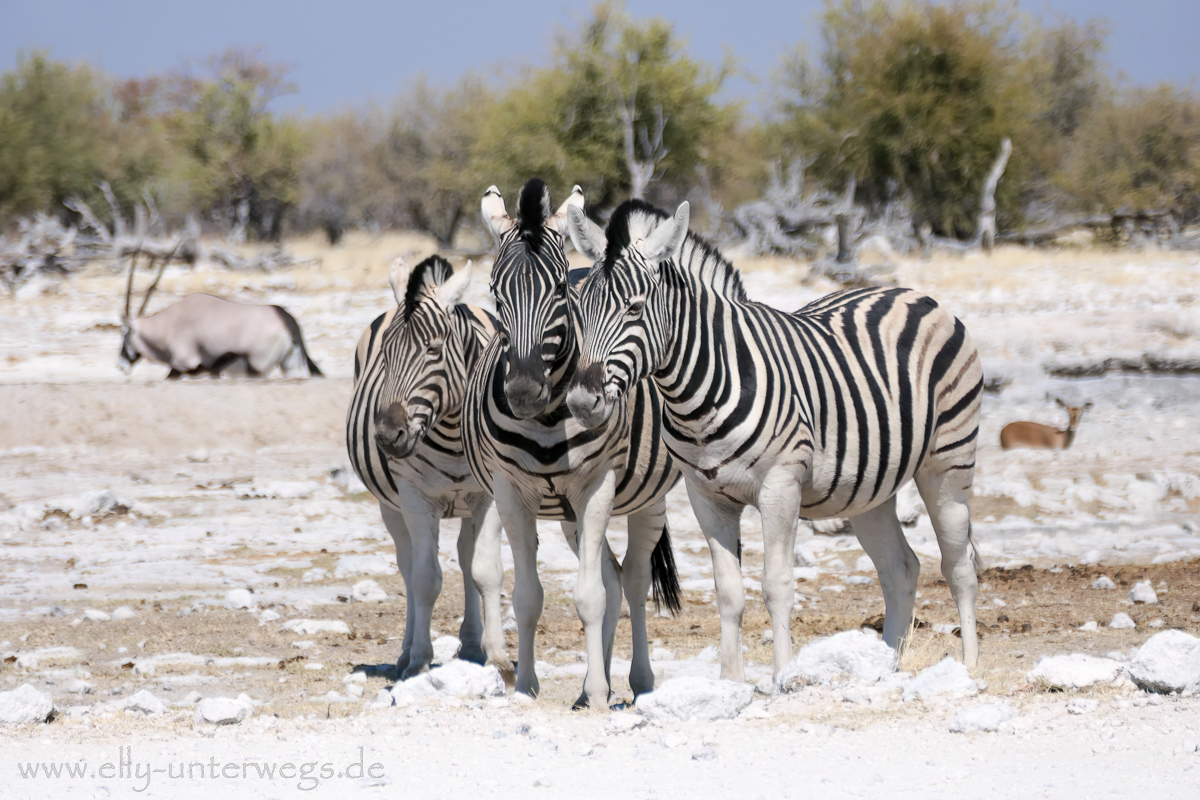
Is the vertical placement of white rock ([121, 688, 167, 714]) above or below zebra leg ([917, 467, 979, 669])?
below

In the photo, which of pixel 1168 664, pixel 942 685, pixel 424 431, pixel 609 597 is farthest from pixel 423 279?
pixel 1168 664

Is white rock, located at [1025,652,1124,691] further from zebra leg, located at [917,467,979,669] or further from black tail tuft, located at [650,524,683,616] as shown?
black tail tuft, located at [650,524,683,616]

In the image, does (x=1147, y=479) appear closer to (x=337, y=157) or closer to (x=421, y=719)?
(x=421, y=719)

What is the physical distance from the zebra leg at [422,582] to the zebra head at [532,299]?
127 cm

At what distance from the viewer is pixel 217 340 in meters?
17.0

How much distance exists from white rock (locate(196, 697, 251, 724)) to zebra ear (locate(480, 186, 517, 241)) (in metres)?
1.96

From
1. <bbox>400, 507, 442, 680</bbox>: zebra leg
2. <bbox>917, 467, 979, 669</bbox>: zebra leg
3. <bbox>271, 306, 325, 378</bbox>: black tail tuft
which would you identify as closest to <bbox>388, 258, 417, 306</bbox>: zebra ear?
<bbox>400, 507, 442, 680</bbox>: zebra leg

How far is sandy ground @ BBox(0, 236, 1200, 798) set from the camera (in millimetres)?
3662

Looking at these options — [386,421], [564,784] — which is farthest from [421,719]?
[386,421]

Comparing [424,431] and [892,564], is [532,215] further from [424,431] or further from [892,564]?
[892,564]

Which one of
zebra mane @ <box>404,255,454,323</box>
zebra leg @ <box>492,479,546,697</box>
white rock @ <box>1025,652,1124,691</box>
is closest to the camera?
white rock @ <box>1025,652,1124,691</box>

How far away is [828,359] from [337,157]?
41.4 m

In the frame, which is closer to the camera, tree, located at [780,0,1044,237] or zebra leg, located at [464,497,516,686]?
zebra leg, located at [464,497,516,686]

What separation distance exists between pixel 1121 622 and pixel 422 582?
3766mm
